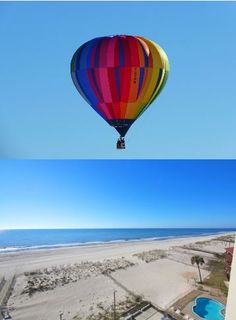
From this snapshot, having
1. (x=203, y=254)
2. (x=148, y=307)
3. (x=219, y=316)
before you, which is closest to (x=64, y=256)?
(x=203, y=254)

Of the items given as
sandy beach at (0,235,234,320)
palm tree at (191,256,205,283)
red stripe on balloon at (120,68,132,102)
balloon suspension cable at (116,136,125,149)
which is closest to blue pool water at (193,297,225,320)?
sandy beach at (0,235,234,320)

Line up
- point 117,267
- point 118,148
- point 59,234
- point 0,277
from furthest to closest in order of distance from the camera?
Answer: 1. point 59,234
2. point 117,267
3. point 0,277
4. point 118,148

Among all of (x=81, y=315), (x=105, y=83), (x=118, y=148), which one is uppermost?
(x=105, y=83)

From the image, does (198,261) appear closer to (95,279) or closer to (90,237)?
(95,279)

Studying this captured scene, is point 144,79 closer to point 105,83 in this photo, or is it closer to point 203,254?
point 105,83

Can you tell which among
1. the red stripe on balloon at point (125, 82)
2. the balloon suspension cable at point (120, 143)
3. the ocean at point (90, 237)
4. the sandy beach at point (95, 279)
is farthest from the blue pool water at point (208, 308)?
the ocean at point (90, 237)

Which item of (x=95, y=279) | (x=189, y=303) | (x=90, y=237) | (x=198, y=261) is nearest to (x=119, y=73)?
(x=189, y=303)

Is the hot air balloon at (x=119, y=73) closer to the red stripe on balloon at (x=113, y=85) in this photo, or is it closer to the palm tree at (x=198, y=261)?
the red stripe on balloon at (x=113, y=85)
